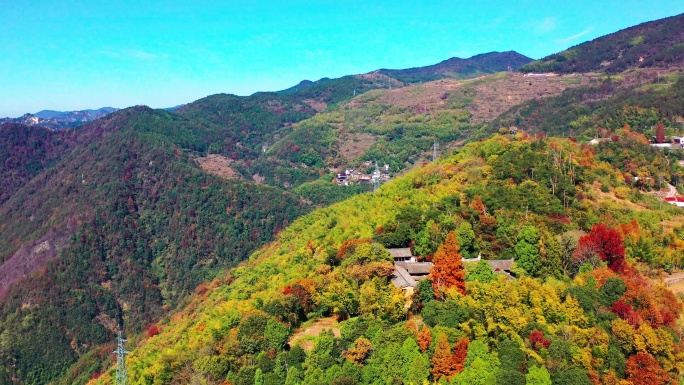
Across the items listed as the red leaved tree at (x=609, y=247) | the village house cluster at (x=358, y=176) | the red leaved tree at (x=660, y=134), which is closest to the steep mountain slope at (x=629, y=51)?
the red leaved tree at (x=660, y=134)

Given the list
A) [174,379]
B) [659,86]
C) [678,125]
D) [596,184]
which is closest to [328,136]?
[659,86]

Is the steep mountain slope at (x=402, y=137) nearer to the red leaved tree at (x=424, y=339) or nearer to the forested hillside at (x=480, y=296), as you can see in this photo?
the forested hillside at (x=480, y=296)

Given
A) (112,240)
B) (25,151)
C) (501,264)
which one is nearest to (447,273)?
(501,264)

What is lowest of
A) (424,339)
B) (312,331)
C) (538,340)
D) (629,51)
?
(312,331)

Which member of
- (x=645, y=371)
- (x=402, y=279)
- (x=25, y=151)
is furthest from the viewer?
(x=25, y=151)

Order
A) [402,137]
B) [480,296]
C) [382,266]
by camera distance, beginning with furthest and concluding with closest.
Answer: [402,137] → [382,266] → [480,296]

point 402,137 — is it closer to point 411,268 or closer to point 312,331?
point 411,268

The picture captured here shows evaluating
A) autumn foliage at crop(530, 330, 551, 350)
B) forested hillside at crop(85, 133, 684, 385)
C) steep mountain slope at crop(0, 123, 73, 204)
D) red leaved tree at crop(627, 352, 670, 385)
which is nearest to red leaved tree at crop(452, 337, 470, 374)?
forested hillside at crop(85, 133, 684, 385)
